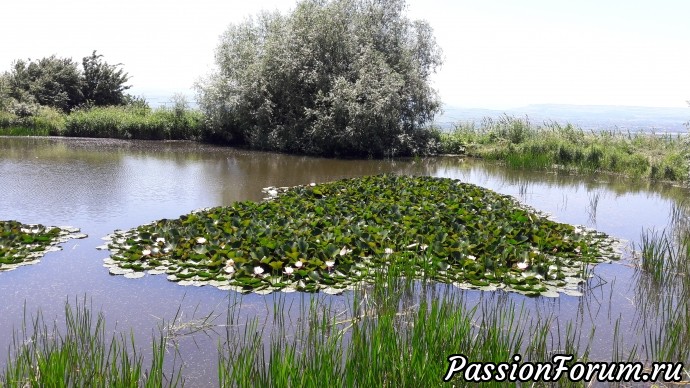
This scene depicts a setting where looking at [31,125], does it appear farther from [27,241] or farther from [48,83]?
[27,241]

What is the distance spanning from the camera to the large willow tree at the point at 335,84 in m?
20.8

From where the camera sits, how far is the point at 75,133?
25312 millimetres

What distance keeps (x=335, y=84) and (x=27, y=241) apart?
1439cm

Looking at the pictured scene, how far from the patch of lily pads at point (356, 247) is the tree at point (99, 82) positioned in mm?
22349

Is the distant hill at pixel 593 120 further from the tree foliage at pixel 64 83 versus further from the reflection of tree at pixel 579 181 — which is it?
the tree foliage at pixel 64 83

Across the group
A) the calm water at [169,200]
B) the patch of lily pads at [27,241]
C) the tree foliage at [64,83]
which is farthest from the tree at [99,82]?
A: the patch of lily pads at [27,241]

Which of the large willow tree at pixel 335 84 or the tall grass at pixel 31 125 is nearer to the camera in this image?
the large willow tree at pixel 335 84

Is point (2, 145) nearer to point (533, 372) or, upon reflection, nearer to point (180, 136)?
point (180, 136)

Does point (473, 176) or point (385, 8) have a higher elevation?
point (385, 8)

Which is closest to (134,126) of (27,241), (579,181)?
(579,181)

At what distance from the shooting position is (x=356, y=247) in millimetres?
7562

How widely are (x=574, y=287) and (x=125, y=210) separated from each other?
7861 mm

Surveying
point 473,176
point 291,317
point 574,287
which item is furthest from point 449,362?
point 473,176

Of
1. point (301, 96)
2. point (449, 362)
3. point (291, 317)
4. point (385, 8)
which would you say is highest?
point (385, 8)
